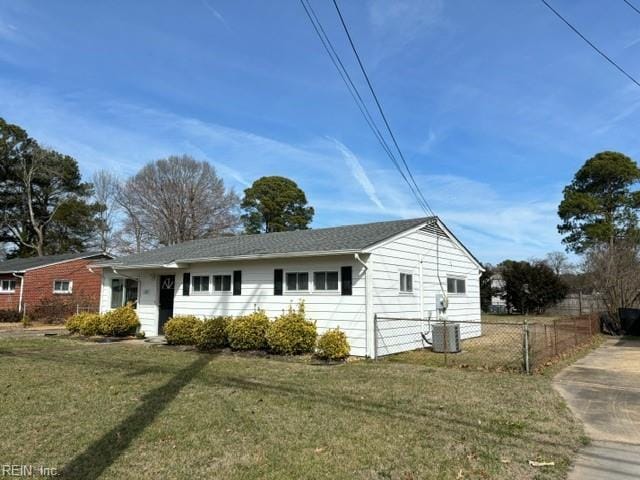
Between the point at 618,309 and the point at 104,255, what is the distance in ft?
95.1

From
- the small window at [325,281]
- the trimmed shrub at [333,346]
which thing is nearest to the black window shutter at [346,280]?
the small window at [325,281]

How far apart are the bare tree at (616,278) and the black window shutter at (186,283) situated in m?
16.5

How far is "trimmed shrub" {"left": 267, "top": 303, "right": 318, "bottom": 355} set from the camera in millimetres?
11891

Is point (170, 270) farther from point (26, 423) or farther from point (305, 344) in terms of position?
point (26, 423)

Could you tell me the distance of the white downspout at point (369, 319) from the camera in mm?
11578

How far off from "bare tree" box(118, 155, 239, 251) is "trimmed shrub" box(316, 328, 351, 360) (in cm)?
2978

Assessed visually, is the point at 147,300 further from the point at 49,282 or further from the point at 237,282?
the point at 49,282

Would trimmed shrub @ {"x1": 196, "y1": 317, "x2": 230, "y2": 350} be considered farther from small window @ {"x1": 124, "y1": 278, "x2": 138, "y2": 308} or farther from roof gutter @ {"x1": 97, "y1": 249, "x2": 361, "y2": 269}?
small window @ {"x1": 124, "y1": 278, "x2": 138, "y2": 308}

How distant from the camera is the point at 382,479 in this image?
4.05 meters

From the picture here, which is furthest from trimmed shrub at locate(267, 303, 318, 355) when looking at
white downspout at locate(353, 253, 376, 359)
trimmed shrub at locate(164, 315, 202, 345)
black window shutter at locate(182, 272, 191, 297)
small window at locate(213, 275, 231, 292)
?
black window shutter at locate(182, 272, 191, 297)

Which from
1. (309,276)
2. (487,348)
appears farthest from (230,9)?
(487,348)

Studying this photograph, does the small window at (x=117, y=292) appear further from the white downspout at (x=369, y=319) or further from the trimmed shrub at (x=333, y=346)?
the white downspout at (x=369, y=319)

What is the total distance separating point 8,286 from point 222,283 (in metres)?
21.5

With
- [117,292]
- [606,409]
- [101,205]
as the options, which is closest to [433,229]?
[606,409]
